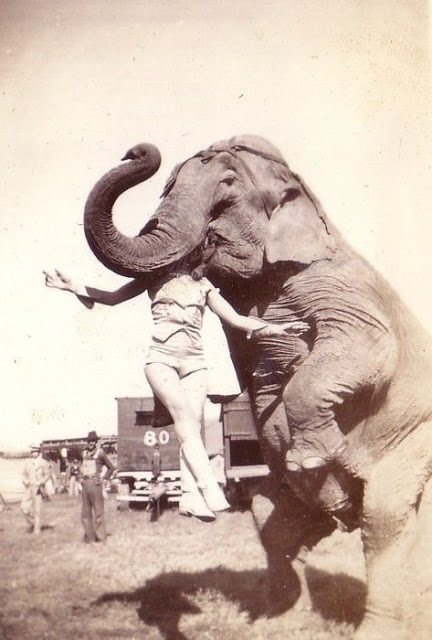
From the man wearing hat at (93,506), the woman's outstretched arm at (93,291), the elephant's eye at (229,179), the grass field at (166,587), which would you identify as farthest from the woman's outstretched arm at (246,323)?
the man wearing hat at (93,506)

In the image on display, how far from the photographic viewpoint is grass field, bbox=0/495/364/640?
9.29 ft

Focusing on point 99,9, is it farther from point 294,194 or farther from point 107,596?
point 107,596

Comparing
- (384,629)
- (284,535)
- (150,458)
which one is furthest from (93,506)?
(384,629)

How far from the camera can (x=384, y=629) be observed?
2.20 metres

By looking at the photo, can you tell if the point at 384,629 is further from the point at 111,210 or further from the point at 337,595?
the point at 111,210

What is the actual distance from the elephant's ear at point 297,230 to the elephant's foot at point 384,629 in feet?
3.89

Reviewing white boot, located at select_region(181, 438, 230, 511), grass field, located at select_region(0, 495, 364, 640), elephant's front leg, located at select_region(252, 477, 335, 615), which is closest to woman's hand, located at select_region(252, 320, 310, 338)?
white boot, located at select_region(181, 438, 230, 511)

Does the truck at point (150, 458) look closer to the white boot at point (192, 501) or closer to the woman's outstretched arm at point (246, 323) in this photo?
the woman's outstretched arm at point (246, 323)

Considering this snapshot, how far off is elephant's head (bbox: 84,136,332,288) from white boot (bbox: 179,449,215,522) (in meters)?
0.65

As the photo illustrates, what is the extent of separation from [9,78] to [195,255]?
126cm

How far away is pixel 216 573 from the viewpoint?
3.86 meters

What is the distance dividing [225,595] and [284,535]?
775 mm

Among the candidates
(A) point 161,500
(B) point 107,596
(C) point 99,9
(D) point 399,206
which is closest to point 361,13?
(D) point 399,206

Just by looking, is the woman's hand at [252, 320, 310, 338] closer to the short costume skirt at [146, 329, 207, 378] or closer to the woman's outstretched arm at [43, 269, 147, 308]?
the short costume skirt at [146, 329, 207, 378]
